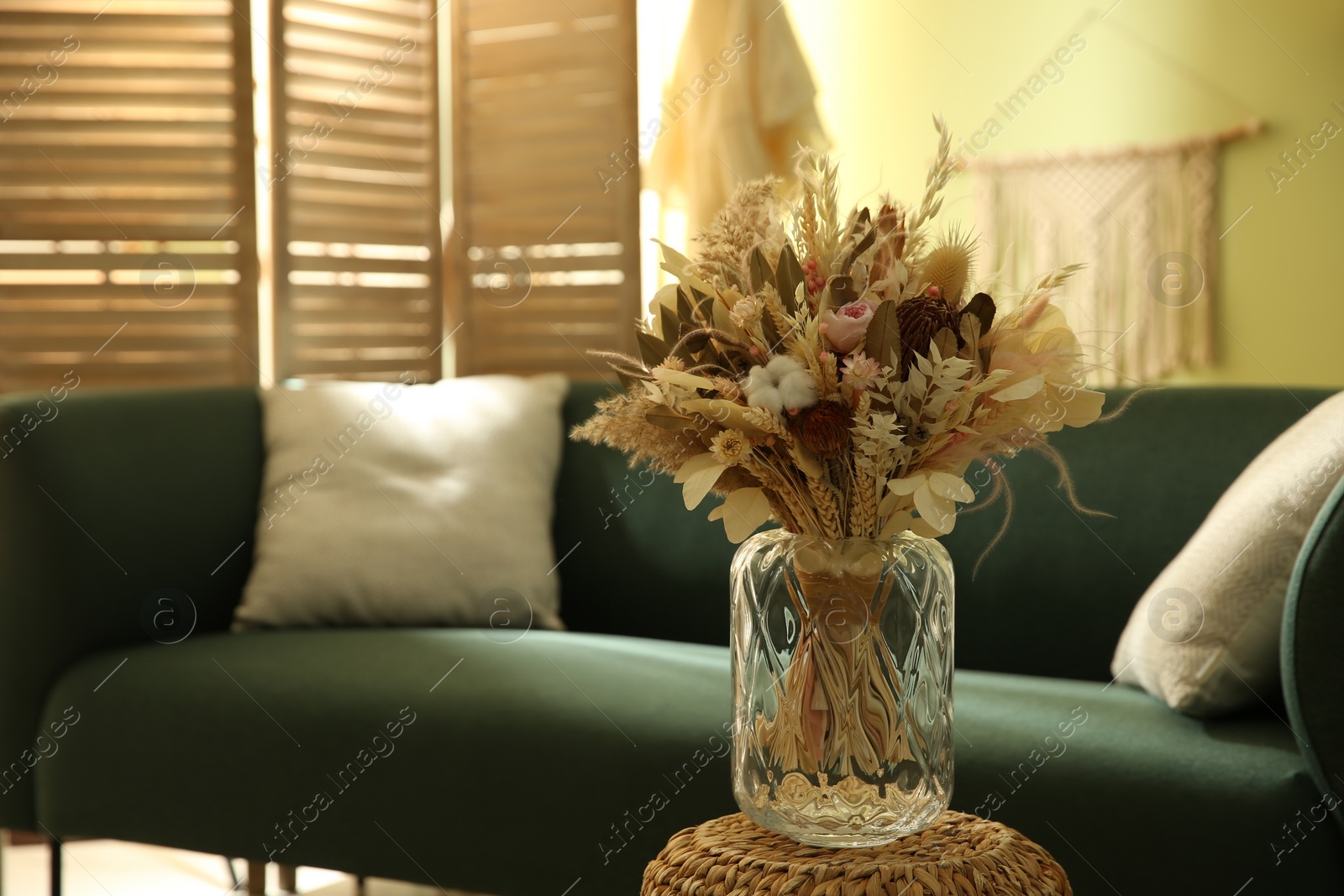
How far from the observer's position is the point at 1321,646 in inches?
52.9

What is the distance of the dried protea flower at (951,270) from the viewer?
105cm

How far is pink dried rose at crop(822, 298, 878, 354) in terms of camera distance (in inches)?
39.6

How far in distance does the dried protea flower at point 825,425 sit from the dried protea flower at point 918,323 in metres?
0.06

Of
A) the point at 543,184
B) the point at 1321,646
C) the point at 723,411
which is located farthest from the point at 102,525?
the point at 1321,646

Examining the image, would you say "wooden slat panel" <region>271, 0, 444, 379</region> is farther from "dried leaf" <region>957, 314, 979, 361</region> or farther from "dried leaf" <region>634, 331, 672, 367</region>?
"dried leaf" <region>957, 314, 979, 361</region>

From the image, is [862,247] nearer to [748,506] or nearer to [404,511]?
[748,506]

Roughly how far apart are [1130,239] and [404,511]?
2.30 meters

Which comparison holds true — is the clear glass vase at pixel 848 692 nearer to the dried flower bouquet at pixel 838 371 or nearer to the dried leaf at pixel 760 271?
the dried flower bouquet at pixel 838 371

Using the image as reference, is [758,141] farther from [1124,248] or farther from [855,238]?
[855,238]

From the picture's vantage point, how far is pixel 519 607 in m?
2.14

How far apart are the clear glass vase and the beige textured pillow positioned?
57 centimetres

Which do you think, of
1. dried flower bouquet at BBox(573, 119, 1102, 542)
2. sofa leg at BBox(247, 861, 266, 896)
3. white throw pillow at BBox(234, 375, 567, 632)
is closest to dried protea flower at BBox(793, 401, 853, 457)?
dried flower bouquet at BBox(573, 119, 1102, 542)

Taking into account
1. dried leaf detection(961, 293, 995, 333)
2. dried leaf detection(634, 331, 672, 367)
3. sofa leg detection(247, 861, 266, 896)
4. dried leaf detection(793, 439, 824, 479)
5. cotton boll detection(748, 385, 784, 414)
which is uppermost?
dried leaf detection(961, 293, 995, 333)

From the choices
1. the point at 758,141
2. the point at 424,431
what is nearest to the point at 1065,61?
the point at 758,141
